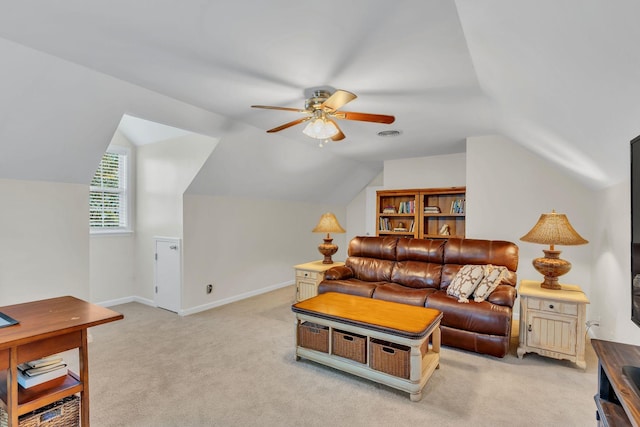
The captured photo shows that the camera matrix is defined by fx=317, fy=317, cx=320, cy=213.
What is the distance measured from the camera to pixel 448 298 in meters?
3.09

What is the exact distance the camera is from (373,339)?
2451mm

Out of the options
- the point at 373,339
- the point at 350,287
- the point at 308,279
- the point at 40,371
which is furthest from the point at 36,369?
the point at 308,279

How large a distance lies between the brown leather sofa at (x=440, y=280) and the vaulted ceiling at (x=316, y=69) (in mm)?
1262

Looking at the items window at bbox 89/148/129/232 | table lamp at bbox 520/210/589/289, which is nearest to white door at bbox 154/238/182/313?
window at bbox 89/148/129/232

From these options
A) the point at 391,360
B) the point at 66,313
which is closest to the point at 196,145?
the point at 66,313

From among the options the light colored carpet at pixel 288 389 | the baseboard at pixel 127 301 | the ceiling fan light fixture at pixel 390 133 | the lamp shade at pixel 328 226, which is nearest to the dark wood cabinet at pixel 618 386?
the light colored carpet at pixel 288 389

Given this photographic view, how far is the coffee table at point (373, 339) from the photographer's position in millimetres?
2219

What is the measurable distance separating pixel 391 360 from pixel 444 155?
3673mm

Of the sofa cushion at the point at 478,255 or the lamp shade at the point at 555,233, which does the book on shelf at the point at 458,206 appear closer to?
the sofa cushion at the point at 478,255

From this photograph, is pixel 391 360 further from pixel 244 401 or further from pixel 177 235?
pixel 177 235

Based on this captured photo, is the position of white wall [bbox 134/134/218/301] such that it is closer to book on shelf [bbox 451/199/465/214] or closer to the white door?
the white door

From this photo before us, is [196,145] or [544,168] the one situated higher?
[196,145]

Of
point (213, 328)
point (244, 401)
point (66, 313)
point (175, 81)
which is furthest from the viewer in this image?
point (213, 328)

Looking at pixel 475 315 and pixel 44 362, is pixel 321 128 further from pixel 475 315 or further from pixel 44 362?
pixel 44 362
